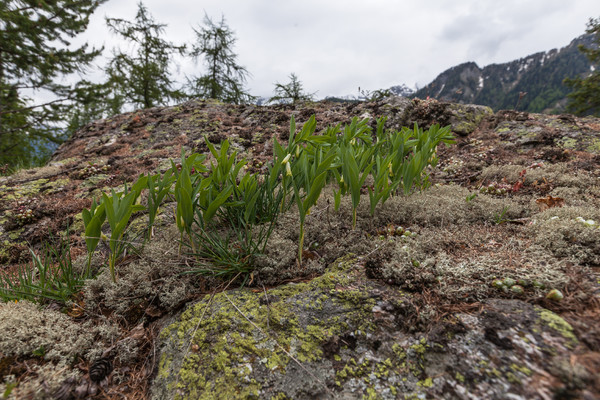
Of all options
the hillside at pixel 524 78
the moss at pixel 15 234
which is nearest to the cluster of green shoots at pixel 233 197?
the moss at pixel 15 234

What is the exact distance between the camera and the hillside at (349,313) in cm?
99

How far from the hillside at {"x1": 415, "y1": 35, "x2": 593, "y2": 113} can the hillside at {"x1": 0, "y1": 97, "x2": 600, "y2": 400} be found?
117 metres

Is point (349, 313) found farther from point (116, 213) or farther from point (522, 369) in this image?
point (116, 213)

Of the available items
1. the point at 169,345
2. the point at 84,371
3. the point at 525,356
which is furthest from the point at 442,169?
the point at 84,371

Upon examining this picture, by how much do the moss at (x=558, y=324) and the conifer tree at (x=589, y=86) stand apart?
56.2 ft

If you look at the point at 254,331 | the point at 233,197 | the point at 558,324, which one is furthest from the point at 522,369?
the point at 233,197

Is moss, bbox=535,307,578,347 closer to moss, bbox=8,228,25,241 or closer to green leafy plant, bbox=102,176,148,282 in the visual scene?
green leafy plant, bbox=102,176,148,282

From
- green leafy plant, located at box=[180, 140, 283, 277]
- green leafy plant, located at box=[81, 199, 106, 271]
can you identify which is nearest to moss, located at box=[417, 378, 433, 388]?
green leafy plant, located at box=[180, 140, 283, 277]

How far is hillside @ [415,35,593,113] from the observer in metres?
103

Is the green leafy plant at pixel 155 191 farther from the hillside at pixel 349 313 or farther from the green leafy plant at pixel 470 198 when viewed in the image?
the green leafy plant at pixel 470 198

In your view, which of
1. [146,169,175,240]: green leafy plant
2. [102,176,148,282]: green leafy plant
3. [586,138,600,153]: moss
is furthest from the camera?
[586,138,600,153]: moss

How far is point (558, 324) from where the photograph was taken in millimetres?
985

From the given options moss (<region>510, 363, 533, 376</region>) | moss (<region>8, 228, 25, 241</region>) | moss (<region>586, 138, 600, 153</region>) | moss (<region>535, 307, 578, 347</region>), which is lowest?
moss (<region>8, 228, 25, 241</region>)

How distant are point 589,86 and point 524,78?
179762 millimetres
